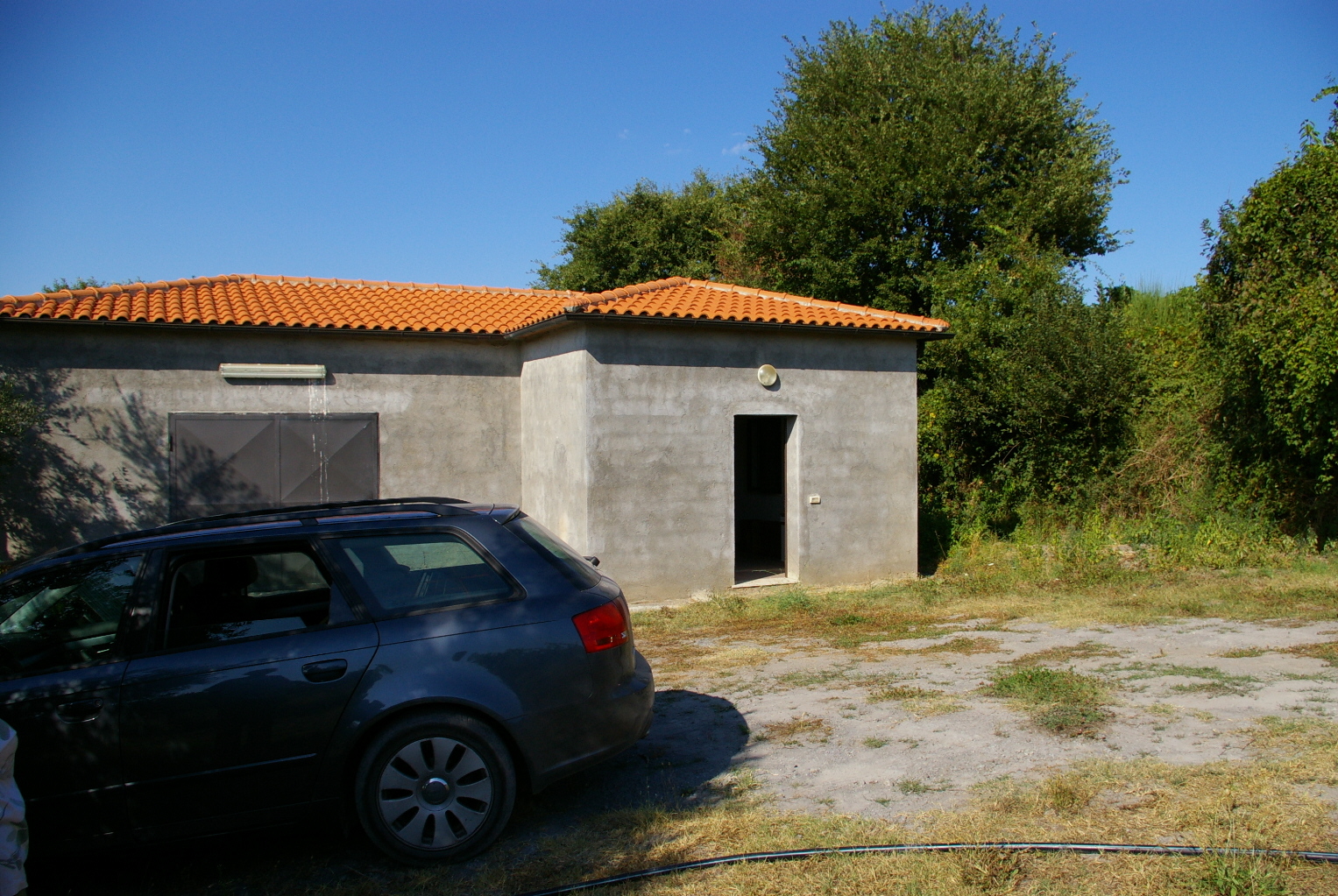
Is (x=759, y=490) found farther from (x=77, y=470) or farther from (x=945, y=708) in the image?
(x=77, y=470)

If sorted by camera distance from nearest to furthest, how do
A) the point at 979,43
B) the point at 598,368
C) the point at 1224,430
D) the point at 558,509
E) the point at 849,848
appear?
1. the point at 849,848
2. the point at 598,368
3. the point at 558,509
4. the point at 1224,430
5. the point at 979,43

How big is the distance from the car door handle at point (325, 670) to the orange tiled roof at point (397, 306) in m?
7.33

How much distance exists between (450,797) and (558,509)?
8.13 metres

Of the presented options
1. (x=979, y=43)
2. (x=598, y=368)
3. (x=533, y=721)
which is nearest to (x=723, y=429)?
(x=598, y=368)

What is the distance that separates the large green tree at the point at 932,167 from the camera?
21.6 metres

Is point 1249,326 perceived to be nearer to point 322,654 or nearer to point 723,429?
point 723,429

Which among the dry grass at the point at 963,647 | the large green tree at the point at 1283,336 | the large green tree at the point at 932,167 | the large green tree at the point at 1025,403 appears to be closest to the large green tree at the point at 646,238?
the large green tree at the point at 932,167

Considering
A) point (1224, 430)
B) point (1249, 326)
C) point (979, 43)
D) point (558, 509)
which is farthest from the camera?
point (979, 43)

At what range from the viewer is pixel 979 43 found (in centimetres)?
2378

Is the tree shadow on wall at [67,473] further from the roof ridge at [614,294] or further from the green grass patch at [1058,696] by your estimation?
the green grass patch at [1058,696]

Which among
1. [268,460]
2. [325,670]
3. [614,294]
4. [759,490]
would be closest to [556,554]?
[325,670]

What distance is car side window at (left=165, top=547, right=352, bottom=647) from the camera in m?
4.03

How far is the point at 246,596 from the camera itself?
416 cm

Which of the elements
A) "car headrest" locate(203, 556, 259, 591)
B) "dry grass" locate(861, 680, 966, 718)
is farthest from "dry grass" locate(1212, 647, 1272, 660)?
"car headrest" locate(203, 556, 259, 591)
